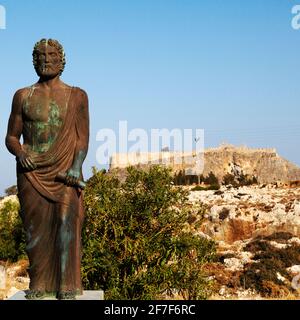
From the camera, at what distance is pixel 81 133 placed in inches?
231

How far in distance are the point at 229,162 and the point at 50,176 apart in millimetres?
67141

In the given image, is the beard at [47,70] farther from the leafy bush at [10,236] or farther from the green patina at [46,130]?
the leafy bush at [10,236]

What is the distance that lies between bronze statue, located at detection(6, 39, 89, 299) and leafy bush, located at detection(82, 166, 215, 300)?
15.4ft

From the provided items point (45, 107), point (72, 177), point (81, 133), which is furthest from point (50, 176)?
point (45, 107)

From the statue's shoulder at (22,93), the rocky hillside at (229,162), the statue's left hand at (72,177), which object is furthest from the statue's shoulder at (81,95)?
the rocky hillside at (229,162)

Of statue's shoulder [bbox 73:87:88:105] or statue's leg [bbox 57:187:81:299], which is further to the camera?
statue's shoulder [bbox 73:87:88:105]

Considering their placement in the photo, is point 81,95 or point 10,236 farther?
point 10,236

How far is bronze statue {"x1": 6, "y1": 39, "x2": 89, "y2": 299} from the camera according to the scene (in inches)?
222

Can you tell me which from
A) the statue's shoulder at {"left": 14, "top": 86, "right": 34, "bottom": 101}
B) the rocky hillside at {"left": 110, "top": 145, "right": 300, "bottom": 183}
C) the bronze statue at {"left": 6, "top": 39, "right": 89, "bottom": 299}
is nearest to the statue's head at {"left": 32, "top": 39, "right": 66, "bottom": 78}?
the bronze statue at {"left": 6, "top": 39, "right": 89, "bottom": 299}

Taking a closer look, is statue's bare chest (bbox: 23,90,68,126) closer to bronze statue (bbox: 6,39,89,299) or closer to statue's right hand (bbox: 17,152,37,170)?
bronze statue (bbox: 6,39,89,299)

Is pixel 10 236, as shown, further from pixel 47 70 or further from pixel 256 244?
pixel 47 70

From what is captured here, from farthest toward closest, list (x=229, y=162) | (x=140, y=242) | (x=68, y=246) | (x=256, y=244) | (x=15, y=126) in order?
(x=229, y=162) → (x=256, y=244) → (x=140, y=242) → (x=15, y=126) → (x=68, y=246)
